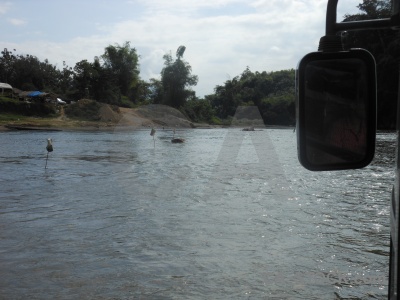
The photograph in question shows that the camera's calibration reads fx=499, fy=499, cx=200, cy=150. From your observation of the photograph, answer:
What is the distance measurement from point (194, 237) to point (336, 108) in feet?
22.0

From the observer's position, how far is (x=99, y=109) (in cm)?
6725

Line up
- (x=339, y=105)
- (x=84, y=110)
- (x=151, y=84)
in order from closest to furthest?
(x=339, y=105), (x=84, y=110), (x=151, y=84)

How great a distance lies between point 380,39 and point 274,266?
45.6m

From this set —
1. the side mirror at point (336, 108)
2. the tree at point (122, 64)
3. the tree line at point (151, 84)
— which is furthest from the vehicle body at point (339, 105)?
the tree at point (122, 64)

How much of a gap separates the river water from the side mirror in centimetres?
419

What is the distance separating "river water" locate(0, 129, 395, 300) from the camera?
6074mm

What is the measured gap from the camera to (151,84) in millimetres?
101125

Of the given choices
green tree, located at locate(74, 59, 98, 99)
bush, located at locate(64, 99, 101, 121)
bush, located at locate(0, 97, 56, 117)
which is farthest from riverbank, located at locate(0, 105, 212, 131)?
green tree, located at locate(74, 59, 98, 99)

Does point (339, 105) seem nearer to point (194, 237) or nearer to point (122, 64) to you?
point (194, 237)

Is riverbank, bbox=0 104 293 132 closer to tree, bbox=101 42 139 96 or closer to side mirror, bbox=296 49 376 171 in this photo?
tree, bbox=101 42 139 96

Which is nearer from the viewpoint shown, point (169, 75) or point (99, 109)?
point (99, 109)

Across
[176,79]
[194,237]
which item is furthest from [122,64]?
[194,237]

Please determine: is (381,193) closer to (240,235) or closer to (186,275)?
(240,235)

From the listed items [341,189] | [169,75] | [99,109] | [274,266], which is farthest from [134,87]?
[274,266]
